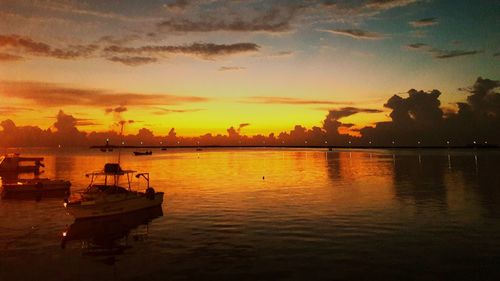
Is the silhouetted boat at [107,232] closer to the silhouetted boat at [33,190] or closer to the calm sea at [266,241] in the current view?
the calm sea at [266,241]

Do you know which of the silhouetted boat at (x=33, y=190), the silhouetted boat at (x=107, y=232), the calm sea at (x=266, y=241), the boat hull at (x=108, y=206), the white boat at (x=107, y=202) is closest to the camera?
the calm sea at (x=266, y=241)

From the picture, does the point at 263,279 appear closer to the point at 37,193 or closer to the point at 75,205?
the point at 75,205

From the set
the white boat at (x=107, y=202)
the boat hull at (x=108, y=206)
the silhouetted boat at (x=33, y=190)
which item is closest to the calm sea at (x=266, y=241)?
the boat hull at (x=108, y=206)

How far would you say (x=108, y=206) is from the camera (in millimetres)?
42906

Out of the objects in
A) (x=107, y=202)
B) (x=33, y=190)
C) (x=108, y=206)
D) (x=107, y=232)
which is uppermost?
(x=107, y=202)

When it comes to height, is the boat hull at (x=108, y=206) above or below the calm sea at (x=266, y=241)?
above

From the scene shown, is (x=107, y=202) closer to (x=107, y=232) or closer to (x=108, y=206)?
(x=108, y=206)

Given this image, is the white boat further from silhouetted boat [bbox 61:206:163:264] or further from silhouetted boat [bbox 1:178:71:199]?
silhouetted boat [bbox 1:178:71:199]

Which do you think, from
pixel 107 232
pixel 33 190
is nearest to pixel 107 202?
pixel 107 232

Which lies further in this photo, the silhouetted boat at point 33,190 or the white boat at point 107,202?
the silhouetted boat at point 33,190

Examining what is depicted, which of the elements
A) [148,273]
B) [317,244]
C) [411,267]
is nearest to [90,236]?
[148,273]

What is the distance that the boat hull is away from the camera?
4109cm

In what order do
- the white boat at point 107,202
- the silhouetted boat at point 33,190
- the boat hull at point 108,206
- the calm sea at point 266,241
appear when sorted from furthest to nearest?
1. the silhouetted boat at point 33,190
2. the white boat at point 107,202
3. the boat hull at point 108,206
4. the calm sea at point 266,241

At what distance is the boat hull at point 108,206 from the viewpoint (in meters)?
41.1
